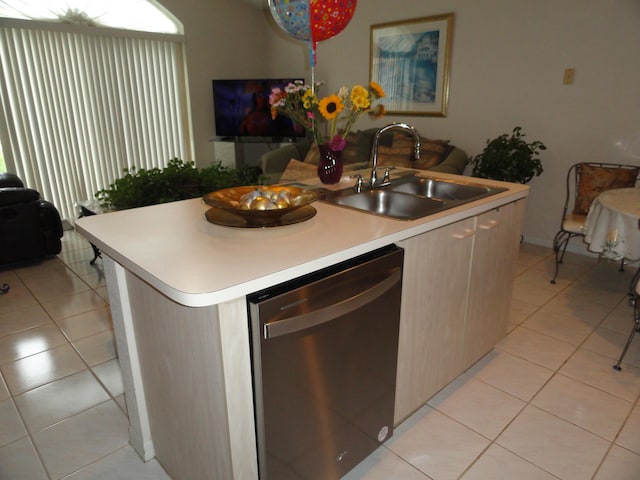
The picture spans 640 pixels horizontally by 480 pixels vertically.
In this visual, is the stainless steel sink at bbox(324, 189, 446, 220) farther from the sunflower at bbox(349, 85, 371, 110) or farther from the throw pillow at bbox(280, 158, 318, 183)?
the throw pillow at bbox(280, 158, 318, 183)

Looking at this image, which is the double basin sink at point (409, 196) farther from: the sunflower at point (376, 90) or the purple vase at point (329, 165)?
the sunflower at point (376, 90)

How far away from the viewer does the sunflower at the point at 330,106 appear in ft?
5.99

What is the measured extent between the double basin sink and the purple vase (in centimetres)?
14

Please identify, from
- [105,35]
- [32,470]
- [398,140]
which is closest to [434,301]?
[32,470]

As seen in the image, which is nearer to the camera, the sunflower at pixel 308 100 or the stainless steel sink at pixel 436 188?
the sunflower at pixel 308 100

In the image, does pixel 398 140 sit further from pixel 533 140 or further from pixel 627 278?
pixel 627 278

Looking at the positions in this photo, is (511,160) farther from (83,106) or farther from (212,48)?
(83,106)

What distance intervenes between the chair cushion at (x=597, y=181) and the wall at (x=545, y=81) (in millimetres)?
251

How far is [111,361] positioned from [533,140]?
3.70 m

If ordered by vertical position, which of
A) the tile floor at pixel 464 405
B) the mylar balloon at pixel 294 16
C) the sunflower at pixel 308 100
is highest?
the mylar balloon at pixel 294 16

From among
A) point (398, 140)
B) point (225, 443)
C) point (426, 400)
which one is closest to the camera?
point (225, 443)

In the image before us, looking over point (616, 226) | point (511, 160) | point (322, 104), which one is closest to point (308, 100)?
point (322, 104)

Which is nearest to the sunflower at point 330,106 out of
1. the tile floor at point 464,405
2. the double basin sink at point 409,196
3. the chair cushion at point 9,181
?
the double basin sink at point 409,196

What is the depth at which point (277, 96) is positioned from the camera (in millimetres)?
1967
